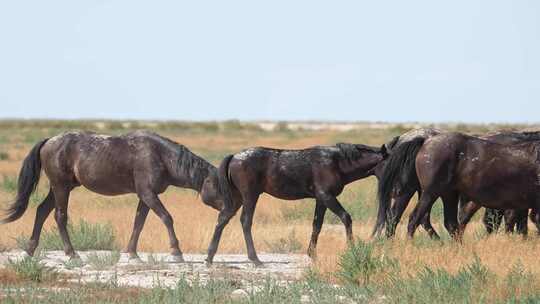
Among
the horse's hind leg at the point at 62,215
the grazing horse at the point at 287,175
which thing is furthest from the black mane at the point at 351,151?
the horse's hind leg at the point at 62,215

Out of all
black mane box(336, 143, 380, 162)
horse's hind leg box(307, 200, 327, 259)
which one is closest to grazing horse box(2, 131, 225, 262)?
horse's hind leg box(307, 200, 327, 259)

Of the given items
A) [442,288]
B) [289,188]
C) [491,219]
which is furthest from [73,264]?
[491,219]

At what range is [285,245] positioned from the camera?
13820 millimetres

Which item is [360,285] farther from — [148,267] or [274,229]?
[274,229]

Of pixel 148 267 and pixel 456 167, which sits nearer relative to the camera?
pixel 148 267

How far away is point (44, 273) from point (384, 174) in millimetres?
4587

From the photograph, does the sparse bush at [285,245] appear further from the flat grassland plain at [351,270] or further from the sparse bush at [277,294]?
the sparse bush at [277,294]

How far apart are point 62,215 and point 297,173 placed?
10.6 ft

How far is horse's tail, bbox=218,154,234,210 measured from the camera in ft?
39.2

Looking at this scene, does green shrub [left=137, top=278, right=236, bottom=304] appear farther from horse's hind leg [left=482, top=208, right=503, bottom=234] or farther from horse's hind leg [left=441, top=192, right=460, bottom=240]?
horse's hind leg [left=482, top=208, right=503, bottom=234]

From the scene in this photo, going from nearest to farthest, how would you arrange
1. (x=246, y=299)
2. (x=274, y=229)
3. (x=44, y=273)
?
(x=246, y=299) → (x=44, y=273) → (x=274, y=229)

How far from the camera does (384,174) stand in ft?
40.8

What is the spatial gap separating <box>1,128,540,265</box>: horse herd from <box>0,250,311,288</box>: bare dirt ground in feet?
0.90

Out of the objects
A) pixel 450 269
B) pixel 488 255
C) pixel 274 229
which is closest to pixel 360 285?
pixel 450 269
